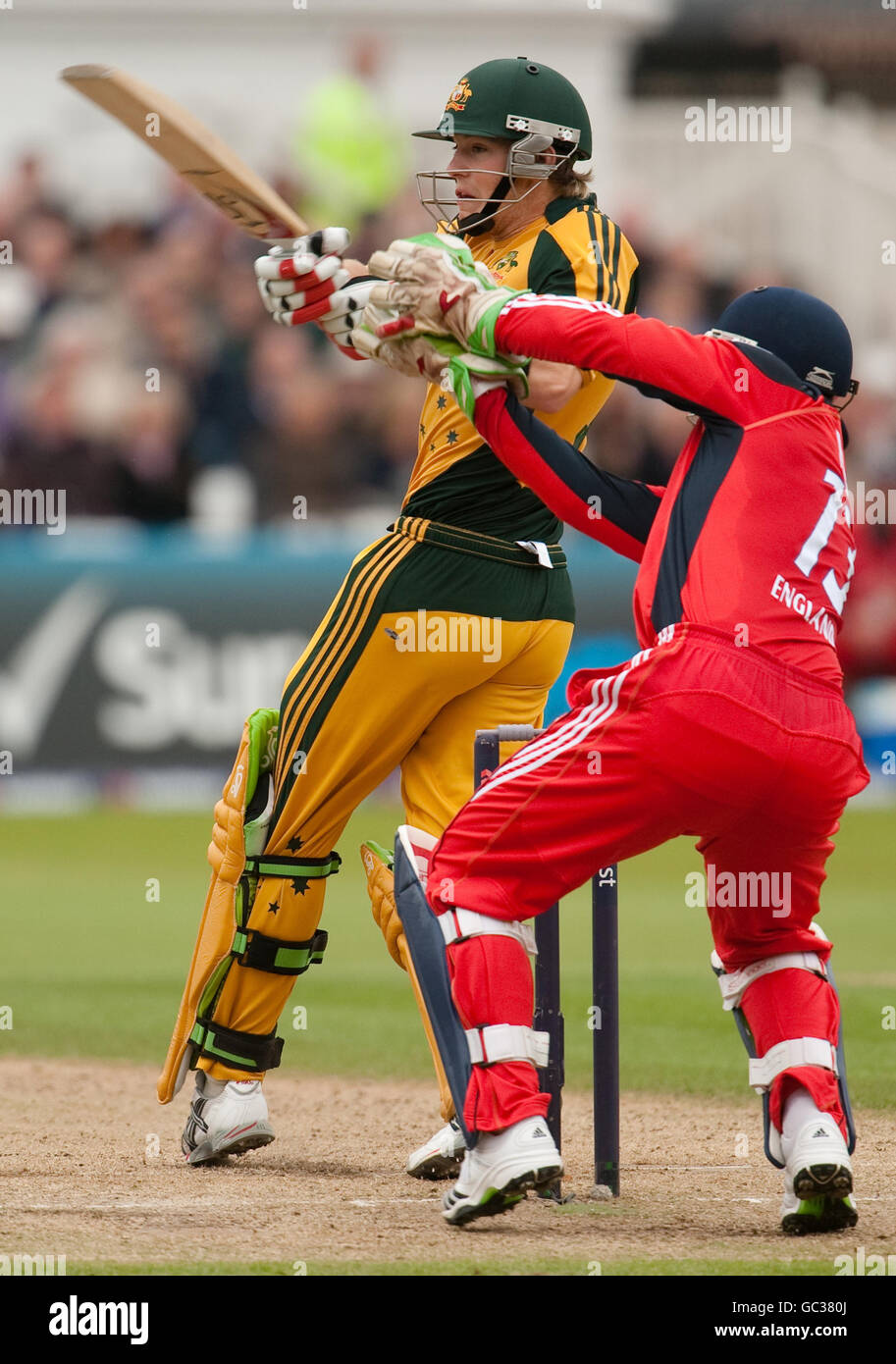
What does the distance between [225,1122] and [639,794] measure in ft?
5.87

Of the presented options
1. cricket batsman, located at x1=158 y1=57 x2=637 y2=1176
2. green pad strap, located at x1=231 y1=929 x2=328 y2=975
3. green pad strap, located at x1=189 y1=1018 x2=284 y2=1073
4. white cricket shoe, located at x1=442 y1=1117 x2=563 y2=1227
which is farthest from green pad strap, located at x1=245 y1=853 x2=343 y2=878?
white cricket shoe, located at x1=442 y1=1117 x2=563 y2=1227

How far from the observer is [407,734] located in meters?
5.30

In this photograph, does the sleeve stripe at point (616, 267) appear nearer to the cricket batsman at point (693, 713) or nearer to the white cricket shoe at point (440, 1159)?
the cricket batsman at point (693, 713)

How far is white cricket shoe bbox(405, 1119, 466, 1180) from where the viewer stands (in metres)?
5.32

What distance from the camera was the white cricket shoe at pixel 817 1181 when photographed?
4527 millimetres

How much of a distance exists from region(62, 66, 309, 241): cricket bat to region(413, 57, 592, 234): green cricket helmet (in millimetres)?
540

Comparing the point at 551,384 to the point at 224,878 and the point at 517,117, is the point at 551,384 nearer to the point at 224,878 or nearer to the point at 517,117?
the point at 517,117

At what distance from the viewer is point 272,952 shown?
5.42 meters

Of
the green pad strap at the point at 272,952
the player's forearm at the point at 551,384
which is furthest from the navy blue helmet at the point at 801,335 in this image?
the green pad strap at the point at 272,952

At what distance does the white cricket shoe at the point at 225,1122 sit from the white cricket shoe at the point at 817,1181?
4.91 feet

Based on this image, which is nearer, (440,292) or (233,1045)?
(440,292)

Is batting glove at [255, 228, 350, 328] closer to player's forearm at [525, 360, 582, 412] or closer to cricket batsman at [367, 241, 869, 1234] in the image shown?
cricket batsman at [367, 241, 869, 1234]

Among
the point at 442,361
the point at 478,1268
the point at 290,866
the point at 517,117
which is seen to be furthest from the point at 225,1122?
the point at 517,117
